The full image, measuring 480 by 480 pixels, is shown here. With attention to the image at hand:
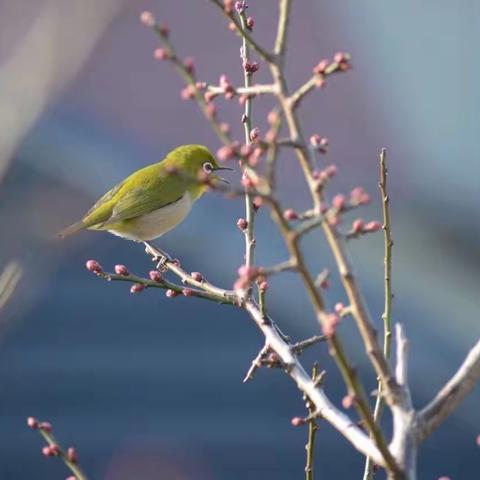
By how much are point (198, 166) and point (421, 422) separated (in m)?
1.84

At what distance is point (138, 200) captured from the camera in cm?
352

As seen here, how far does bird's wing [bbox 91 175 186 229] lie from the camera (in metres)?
3.49

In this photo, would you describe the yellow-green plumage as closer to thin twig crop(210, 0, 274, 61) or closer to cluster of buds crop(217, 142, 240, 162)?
thin twig crop(210, 0, 274, 61)

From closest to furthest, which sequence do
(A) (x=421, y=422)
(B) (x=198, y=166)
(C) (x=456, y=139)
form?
(A) (x=421, y=422) < (B) (x=198, y=166) < (C) (x=456, y=139)

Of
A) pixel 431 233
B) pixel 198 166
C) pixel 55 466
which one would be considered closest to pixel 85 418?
pixel 55 466

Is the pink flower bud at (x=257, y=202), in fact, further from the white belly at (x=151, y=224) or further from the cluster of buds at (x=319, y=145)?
the white belly at (x=151, y=224)

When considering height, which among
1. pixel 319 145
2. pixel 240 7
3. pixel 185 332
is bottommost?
pixel 185 332

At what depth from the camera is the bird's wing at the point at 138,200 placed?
3.49 metres

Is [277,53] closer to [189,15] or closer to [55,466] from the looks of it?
[55,466]

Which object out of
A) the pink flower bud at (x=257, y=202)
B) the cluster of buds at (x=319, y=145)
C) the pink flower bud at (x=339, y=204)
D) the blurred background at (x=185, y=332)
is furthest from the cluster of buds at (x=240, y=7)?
the blurred background at (x=185, y=332)

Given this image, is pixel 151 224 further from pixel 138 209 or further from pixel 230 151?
pixel 230 151

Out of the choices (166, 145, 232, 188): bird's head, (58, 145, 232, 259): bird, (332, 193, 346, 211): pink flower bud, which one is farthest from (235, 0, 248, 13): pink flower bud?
(58, 145, 232, 259): bird

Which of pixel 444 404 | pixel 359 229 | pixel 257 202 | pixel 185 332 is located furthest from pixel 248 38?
pixel 185 332

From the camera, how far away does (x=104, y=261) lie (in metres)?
6.99
